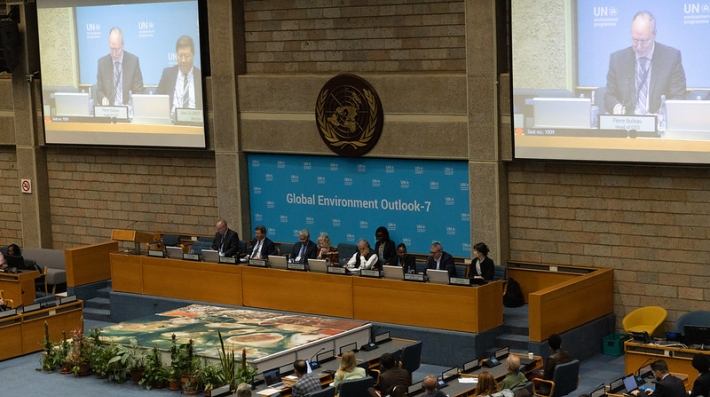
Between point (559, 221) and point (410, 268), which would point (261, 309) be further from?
point (559, 221)

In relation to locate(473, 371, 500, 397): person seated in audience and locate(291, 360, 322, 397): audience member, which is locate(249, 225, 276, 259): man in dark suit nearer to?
locate(291, 360, 322, 397): audience member

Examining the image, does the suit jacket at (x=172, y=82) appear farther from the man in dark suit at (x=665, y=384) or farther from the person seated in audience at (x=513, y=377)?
the man in dark suit at (x=665, y=384)

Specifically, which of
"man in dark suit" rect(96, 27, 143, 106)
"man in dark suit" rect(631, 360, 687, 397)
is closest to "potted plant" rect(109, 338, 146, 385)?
"man in dark suit" rect(631, 360, 687, 397)

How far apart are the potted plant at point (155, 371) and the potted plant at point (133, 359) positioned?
19 cm

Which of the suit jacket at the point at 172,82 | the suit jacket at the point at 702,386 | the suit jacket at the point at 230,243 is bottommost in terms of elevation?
the suit jacket at the point at 702,386

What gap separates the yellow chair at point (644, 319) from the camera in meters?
15.7

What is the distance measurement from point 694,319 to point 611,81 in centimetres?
348

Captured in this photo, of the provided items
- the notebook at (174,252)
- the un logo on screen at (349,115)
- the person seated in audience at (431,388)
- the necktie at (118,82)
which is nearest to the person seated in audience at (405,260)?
the un logo on screen at (349,115)

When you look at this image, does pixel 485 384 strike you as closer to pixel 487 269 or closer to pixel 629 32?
pixel 487 269

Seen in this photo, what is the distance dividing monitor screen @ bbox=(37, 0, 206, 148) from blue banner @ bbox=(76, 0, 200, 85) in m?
0.02

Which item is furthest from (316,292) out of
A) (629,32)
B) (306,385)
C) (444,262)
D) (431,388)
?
(629,32)

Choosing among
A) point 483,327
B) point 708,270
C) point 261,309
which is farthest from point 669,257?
point 261,309

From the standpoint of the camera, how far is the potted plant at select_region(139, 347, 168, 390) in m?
14.8

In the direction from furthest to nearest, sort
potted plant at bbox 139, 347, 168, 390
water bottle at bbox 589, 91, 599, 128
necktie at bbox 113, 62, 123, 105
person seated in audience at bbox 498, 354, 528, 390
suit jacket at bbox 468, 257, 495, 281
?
necktie at bbox 113, 62, 123, 105, water bottle at bbox 589, 91, 599, 128, suit jacket at bbox 468, 257, 495, 281, potted plant at bbox 139, 347, 168, 390, person seated in audience at bbox 498, 354, 528, 390
